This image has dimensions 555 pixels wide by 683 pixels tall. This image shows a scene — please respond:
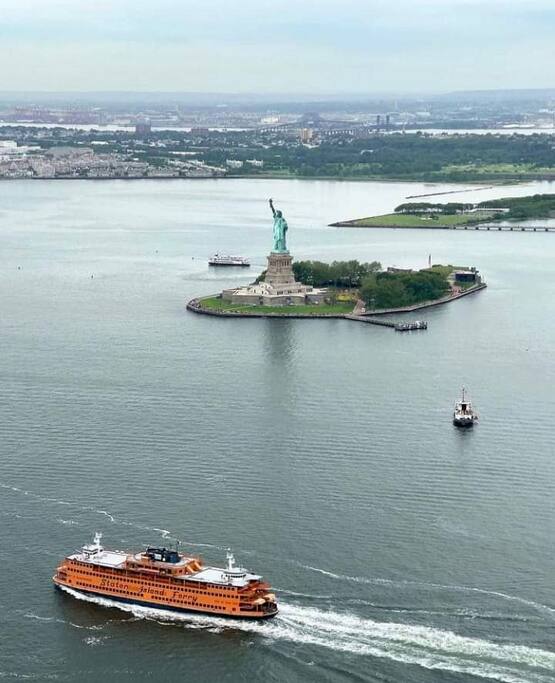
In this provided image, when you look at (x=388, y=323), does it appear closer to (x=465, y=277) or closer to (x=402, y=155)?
(x=465, y=277)

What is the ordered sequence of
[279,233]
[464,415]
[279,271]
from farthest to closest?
[279,233], [279,271], [464,415]

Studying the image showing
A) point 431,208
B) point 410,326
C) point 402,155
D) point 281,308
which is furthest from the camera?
point 402,155

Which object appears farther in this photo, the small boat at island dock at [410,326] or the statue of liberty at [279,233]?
the statue of liberty at [279,233]

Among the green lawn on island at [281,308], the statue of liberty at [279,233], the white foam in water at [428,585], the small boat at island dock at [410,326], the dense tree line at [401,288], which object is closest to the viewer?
the white foam in water at [428,585]

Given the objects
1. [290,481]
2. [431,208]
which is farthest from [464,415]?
[431,208]

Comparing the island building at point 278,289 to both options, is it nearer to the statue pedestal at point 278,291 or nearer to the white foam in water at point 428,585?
the statue pedestal at point 278,291

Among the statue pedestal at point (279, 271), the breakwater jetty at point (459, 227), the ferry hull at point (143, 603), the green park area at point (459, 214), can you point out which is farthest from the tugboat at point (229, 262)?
the ferry hull at point (143, 603)

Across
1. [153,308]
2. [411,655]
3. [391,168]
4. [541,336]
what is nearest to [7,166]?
[391,168]
